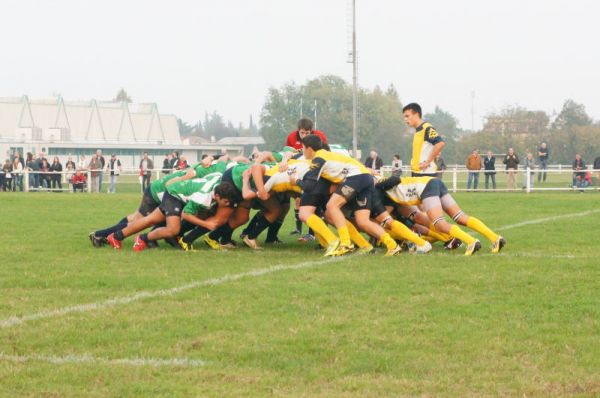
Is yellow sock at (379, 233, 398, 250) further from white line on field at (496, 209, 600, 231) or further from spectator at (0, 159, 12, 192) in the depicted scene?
spectator at (0, 159, 12, 192)

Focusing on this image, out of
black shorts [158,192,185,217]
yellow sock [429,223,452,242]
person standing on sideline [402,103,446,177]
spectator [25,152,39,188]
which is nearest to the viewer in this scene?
black shorts [158,192,185,217]

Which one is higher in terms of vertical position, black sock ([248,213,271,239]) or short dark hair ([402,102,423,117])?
short dark hair ([402,102,423,117])

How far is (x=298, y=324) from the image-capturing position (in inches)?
296

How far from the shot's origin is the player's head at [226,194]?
12227 millimetres

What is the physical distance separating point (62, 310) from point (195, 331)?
4.94ft

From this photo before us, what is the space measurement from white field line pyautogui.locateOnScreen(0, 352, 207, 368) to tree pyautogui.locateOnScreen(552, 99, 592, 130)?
88627 millimetres

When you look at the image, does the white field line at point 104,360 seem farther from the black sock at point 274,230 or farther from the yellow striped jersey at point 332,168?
the black sock at point 274,230

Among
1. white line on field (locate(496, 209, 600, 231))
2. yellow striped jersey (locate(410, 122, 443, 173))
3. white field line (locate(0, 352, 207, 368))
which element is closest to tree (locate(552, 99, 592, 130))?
white line on field (locate(496, 209, 600, 231))

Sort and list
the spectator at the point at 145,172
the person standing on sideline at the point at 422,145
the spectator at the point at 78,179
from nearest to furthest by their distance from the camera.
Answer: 1. the person standing on sideline at the point at 422,145
2. the spectator at the point at 145,172
3. the spectator at the point at 78,179

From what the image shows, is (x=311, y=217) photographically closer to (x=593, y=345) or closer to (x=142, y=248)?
(x=142, y=248)

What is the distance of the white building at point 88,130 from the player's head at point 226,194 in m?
64.7

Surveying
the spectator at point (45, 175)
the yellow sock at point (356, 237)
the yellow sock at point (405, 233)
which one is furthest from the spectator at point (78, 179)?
the yellow sock at point (405, 233)

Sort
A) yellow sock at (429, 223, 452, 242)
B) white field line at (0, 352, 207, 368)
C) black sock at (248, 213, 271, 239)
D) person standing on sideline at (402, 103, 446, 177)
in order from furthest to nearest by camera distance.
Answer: person standing on sideline at (402, 103, 446, 177), black sock at (248, 213, 271, 239), yellow sock at (429, 223, 452, 242), white field line at (0, 352, 207, 368)

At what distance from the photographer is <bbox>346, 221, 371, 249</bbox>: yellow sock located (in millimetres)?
12719
